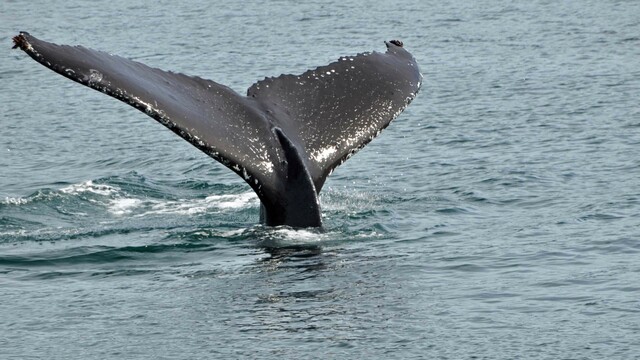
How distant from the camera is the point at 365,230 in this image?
37.9 ft

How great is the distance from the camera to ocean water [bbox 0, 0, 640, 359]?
28.9ft

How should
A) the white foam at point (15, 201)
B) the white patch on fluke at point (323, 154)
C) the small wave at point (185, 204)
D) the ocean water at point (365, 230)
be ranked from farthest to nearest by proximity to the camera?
the white foam at point (15, 201) → the small wave at point (185, 204) → the white patch on fluke at point (323, 154) → the ocean water at point (365, 230)

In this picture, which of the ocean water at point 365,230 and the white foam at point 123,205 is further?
the white foam at point 123,205

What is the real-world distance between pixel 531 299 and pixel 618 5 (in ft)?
60.5

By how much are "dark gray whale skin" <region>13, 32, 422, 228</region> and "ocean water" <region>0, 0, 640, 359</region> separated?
64cm

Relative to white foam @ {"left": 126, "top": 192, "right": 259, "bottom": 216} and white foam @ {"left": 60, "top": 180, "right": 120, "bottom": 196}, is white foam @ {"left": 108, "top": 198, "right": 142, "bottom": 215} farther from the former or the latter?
white foam @ {"left": 60, "top": 180, "right": 120, "bottom": 196}

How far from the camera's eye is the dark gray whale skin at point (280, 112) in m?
8.98

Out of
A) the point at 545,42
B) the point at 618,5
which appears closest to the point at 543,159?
the point at 545,42

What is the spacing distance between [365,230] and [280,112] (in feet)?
5.54

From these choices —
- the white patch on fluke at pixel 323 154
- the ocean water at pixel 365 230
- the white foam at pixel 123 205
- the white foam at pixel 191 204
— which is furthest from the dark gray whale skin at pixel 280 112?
the white foam at pixel 123 205

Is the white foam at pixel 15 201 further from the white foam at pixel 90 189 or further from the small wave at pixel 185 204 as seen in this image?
the small wave at pixel 185 204

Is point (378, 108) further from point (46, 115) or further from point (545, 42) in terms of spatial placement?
point (545, 42)

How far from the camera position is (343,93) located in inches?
416

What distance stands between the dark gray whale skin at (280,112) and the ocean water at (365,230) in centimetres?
64
